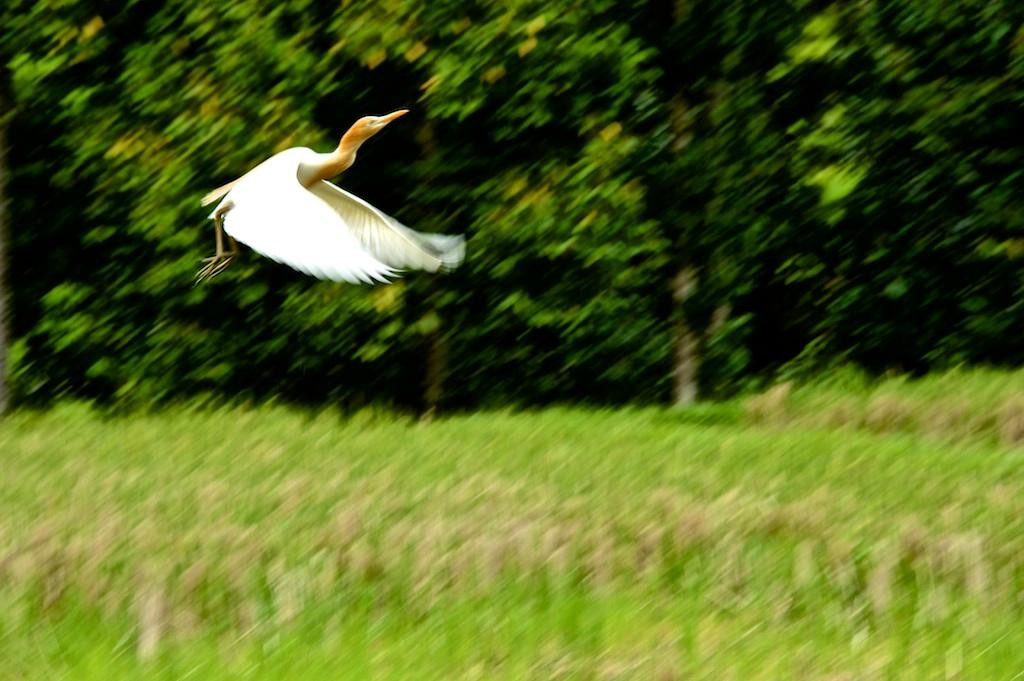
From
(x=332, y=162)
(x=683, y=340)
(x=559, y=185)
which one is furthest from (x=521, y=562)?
(x=683, y=340)

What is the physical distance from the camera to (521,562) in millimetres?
4852

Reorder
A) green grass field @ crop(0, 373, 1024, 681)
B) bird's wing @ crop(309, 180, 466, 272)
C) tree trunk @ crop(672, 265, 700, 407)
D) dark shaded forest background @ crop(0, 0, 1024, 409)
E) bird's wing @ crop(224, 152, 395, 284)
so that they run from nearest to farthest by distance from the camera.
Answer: green grass field @ crop(0, 373, 1024, 681)
bird's wing @ crop(224, 152, 395, 284)
bird's wing @ crop(309, 180, 466, 272)
dark shaded forest background @ crop(0, 0, 1024, 409)
tree trunk @ crop(672, 265, 700, 407)

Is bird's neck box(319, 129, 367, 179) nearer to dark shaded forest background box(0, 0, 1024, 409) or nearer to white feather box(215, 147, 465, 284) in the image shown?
white feather box(215, 147, 465, 284)

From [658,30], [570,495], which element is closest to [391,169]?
[658,30]

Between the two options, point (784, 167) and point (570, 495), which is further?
point (784, 167)

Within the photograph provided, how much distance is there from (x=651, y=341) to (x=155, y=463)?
348 cm

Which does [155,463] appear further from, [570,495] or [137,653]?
[137,653]

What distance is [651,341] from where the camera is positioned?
9.41m

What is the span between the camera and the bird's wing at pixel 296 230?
18.0ft

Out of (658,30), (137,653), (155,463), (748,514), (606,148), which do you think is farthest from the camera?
(658,30)

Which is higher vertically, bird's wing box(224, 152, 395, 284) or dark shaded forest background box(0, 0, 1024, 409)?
bird's wing box(224, 152, 395, 284)

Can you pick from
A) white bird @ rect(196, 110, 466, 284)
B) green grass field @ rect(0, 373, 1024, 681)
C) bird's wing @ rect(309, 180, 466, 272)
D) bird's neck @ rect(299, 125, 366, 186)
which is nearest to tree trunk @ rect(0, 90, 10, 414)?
green grass field @ rect(0, 373, 1024, 681)

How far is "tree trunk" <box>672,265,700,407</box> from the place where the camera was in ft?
31.2

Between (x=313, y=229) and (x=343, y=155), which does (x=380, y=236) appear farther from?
(x=313, y=229)
